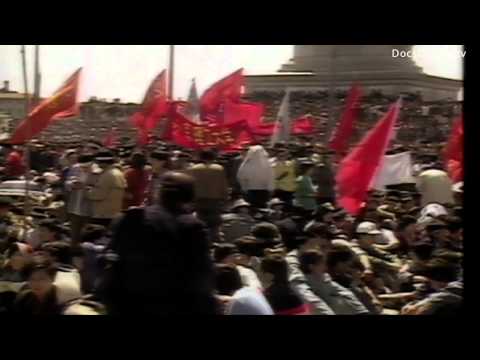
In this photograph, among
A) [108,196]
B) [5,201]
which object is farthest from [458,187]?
[5,201]

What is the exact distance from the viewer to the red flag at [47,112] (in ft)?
19.4

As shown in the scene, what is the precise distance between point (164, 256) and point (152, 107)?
2358 millimetres

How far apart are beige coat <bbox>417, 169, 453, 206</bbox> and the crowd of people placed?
0.6 inches

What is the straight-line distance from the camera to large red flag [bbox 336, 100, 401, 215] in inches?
226

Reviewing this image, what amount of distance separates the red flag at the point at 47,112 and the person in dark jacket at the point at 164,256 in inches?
52.6

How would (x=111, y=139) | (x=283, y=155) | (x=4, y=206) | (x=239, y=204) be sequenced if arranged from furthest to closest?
1. (x=283, y=155)
2. (x=111, y=139)
3. (x=239, y=204)
4. (x=4, y=206)

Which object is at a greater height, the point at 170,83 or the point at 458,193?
the point at 170,83

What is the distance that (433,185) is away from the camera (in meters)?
6.94

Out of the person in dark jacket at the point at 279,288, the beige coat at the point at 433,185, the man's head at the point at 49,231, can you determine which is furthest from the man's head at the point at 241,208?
the person in dark jacket at the point at 279,288

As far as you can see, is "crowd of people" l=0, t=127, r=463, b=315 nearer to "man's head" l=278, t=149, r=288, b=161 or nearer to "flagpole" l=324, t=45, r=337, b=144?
"flagpole" l=324, t=45, r=337, b=144

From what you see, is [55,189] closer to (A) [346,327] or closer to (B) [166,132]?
(B) [166,132]

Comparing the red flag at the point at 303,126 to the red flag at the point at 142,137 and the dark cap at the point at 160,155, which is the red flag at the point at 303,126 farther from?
the dark cap at the point at 160,155

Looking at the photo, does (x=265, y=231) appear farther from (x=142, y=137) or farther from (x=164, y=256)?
(x=142, y=137)

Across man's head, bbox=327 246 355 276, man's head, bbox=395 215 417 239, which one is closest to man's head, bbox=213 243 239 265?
man's head, bbox=327 246 355 276
